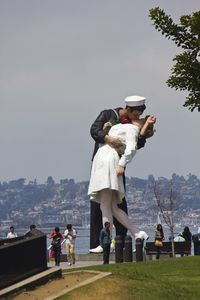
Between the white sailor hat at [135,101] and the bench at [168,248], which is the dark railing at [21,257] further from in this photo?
the bench at [168,248]

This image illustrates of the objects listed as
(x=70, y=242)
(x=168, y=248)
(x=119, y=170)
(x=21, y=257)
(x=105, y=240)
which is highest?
(x=119, y=170)

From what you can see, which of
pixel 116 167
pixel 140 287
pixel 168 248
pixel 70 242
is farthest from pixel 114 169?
pixel 168 248

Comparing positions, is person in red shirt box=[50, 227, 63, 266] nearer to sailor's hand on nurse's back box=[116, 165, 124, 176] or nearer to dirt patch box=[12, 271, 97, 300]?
sailor's hand on nurse's back box=[116, 165, 124, 176]

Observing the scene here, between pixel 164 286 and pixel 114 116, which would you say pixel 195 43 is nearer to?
pixel 114 116

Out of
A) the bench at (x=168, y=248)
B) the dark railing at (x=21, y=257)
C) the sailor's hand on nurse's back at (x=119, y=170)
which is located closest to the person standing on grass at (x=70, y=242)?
the bench at (x=168, y=248)

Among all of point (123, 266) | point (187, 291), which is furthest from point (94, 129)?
point (187, 291)

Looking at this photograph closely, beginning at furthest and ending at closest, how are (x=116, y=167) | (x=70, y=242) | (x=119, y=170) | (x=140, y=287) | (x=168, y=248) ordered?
1. (x=168, y=248)
2. (x=70, y=242)
3. (x=116, y=167)
4. (x=119, y=170)
5. (x=140, y=287)

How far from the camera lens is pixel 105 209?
27797mm

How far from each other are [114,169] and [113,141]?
0.76 meters

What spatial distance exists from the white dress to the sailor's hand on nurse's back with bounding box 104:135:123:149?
97 millimetres

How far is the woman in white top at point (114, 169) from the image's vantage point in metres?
26.7

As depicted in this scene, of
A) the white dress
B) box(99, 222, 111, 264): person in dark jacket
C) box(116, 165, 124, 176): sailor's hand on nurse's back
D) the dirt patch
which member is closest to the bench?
box(99, 222, 111, 264): person in dark jacket

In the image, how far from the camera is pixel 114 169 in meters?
27.1

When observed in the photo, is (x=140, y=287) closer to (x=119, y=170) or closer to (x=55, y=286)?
(x=55, y=286)
